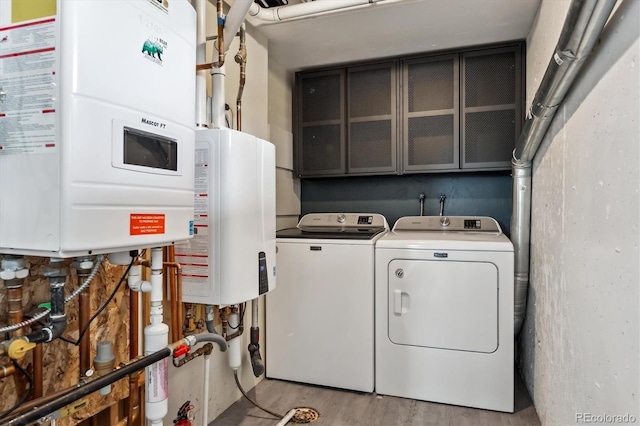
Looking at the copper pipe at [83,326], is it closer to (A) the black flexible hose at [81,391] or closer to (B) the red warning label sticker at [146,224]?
(A) the black flexible hose at [81,391]

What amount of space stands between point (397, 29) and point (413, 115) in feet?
2.04

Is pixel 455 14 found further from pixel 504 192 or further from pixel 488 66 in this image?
pixel 504 192

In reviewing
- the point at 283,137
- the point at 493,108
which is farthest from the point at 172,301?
the point at 493,108

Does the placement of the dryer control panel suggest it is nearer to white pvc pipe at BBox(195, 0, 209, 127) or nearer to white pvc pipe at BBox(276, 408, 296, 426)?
white pvc pipe at BBox(276, 408, 296, 426)

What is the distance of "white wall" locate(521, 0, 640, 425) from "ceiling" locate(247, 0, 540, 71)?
14.2 inches

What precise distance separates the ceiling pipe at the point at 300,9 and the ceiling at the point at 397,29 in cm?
5

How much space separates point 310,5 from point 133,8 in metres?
1.43

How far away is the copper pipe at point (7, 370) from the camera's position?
959 millimetres

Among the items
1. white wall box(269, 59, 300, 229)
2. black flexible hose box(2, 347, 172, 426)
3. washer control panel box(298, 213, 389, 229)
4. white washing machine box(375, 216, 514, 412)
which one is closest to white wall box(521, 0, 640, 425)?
white washing machine box(375, 216, 514, 412)

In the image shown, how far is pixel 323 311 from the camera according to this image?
2303mm

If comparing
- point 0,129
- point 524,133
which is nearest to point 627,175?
point 524,133

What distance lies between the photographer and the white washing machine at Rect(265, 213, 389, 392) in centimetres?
222

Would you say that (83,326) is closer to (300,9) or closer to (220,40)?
(220,40)

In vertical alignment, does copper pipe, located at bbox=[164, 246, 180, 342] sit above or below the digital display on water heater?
below
